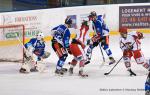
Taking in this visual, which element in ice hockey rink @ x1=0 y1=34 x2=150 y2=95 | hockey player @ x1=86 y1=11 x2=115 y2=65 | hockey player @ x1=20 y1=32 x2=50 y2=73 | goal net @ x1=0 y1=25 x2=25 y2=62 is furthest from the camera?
goal net @ x1=0 y1=25 x2=25 y2=62

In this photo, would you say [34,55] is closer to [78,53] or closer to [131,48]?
[78,53]

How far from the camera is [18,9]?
15719 mm

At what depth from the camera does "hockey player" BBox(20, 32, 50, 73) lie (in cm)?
1138

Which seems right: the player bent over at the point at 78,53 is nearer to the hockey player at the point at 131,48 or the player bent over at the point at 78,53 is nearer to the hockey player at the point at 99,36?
the hockey player at the point at 131,48

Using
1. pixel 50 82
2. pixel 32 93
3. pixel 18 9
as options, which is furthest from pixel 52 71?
pixel 18 9

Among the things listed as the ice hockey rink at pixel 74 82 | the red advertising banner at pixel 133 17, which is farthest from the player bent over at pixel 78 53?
the red advertising banner at pixel 133 17

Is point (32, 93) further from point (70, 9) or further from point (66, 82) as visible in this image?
point (70, 9)

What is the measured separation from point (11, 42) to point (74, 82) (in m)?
3.78

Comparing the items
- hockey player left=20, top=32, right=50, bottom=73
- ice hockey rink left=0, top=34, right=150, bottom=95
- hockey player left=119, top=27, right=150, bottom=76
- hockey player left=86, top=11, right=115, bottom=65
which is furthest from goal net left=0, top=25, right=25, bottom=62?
hockey player left=119, top=27, right=150, bottom=76

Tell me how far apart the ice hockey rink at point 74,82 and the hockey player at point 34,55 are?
18 cm

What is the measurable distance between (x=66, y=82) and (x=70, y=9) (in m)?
5.13

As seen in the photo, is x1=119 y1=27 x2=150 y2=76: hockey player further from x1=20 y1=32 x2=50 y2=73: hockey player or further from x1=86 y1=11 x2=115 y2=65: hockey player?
x1=20 y1=32 x2=50 y2=73: hockey player

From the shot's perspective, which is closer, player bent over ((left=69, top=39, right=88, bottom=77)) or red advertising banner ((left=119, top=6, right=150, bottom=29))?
player bent over ((left=69, top=39, right=88, bottom=77))

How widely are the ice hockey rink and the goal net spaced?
0.36 m
